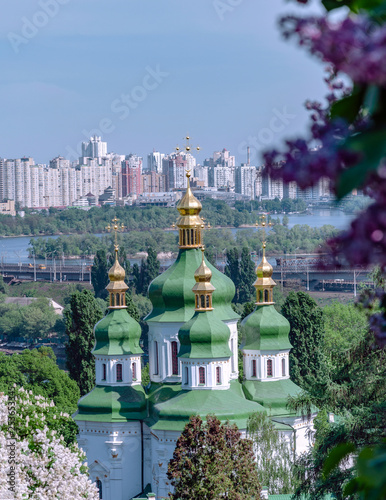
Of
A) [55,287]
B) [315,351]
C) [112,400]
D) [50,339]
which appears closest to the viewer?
[112,400]

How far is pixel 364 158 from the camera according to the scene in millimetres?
1524

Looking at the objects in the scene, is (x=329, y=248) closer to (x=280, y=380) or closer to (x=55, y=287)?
(x=280, y=380)

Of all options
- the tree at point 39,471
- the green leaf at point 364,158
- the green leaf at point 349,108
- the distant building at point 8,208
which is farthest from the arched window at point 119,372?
the distant building at point 8,208

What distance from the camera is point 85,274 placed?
7044 centimetres

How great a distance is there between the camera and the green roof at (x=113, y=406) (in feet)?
55.8

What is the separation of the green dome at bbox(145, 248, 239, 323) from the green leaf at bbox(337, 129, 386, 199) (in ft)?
51.5

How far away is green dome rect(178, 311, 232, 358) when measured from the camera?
15.8 m

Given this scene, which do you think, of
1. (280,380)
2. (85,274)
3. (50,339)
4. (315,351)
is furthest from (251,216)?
(280,380)

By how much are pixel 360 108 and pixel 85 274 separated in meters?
69.1

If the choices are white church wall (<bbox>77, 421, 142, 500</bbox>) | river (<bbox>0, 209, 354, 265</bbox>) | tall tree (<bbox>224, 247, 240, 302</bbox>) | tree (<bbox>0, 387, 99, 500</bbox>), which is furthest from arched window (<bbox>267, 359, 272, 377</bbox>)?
river (<bbox>0, 209, 354, 265</bbox>)

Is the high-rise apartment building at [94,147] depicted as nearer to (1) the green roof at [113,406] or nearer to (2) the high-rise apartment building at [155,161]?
(2) the high-rise apartment building at [155,161]

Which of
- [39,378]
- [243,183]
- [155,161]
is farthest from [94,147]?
[39,378]

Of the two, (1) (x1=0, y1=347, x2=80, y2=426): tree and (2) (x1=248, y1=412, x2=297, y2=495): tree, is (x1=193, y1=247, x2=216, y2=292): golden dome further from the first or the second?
(1) (x1=0, y1=347, x2=80, y2=426): tree

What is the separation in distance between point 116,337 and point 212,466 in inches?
242
